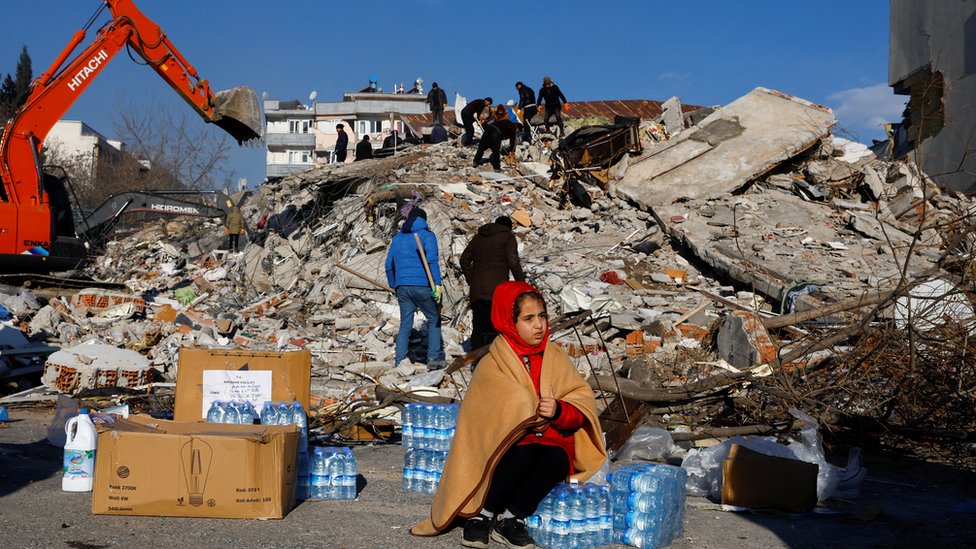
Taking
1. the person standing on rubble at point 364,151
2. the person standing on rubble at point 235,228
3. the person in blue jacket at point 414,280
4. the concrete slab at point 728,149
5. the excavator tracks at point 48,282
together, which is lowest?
the person in blue jacket at point 414,280

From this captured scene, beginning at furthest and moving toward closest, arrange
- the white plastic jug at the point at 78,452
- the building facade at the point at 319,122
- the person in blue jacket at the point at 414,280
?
the building facade at the point at 319,122, the person in blue jacket at the point at 414,280, the white plastic jug at the point at 78,452

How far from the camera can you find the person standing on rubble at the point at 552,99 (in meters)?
21.3

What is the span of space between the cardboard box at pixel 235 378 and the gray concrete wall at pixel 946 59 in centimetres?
1377

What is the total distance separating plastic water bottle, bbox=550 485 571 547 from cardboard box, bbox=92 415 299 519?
4.29 feet

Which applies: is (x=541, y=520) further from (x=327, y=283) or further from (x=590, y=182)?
(x=590, y=182)

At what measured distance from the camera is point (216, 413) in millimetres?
5164

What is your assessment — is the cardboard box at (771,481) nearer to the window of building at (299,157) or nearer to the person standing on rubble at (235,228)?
the person standing on rubble at (235,228)

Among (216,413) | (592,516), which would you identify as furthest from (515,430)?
(216,413)

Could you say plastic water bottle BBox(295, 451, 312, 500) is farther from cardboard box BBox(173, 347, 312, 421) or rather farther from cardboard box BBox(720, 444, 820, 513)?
cardboard box BBox(720, 444, 820, 513)

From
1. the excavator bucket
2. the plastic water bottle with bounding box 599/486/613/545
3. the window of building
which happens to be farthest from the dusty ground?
the window of building

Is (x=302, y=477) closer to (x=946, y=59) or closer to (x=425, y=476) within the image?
(x=425, y=476)

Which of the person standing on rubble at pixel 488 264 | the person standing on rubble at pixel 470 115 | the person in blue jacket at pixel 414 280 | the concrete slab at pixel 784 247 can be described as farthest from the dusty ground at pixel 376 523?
the person standing on rubble at pixel 470 115

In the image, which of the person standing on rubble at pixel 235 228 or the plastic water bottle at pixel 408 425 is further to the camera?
the person standing on rubble at pixel 235 228

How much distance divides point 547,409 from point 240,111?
1177 centimetres
